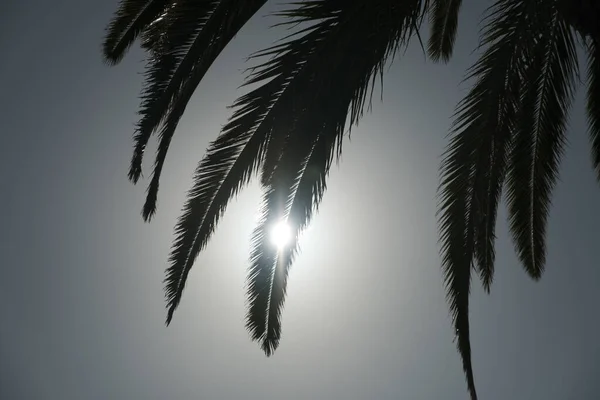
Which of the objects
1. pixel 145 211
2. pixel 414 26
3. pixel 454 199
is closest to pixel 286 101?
pixel 414 26

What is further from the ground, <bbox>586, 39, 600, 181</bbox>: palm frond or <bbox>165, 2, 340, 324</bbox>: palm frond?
<bbox>586, 39, 600, 181</bbox>: palm frond

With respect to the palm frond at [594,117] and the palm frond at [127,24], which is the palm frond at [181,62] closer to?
the palm frond at [127,24]

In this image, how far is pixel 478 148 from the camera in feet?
14.0

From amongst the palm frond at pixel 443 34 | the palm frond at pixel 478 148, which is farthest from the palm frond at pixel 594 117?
the palm frond at pixel 443 34

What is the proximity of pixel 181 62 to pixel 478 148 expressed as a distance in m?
2.24

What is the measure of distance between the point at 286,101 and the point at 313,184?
2.15 ft

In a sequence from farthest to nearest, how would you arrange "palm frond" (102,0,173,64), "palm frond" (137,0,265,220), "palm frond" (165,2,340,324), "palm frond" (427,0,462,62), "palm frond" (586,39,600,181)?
"palm frond" (427,0,462,62)
"palm frond" (586,39,600,181)
"palm frond" (102,0,173,64)
"palm frond" (165,2,340,324)
"palm frond" (137,0,265,220)

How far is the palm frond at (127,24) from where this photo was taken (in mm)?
4520

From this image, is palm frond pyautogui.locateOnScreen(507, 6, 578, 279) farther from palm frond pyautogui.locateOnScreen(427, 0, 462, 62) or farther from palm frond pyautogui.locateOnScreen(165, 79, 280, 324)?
palm frond pyautogui.locateOnScreen(427, 0, 462, 62)

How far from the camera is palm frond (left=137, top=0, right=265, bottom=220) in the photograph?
3.67 m

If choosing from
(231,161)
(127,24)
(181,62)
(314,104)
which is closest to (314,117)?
(314,104)

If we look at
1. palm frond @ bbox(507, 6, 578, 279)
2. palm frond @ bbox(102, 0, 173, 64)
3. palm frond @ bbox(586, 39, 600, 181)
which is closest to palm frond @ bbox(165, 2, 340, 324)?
palm frond @ bbox(102, 0, 173, 64)

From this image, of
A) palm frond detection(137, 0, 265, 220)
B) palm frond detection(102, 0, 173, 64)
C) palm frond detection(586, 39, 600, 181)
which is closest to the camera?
palm frond detection(137, 0, 265, 220)

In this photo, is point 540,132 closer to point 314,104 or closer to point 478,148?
point 478,148
